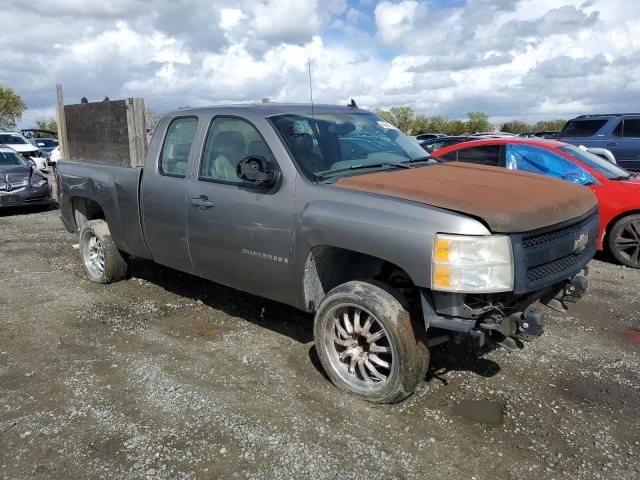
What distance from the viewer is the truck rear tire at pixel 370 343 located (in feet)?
11.0

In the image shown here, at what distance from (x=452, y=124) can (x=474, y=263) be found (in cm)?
5271

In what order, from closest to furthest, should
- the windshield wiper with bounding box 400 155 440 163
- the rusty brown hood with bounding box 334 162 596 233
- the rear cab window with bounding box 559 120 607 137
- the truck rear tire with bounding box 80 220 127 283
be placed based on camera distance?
the rusty brown hood with bounding box 334 162 596 233
the windshield wiper with bounding box 400 155 440 163
the truck rear tire with bounding box 80 220 127 283
the rear cab window with bounding box 559 120 607 137

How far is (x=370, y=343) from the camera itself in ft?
11.6

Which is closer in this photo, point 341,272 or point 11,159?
point 341,272

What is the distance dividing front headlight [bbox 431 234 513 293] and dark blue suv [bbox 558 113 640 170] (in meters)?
11.0

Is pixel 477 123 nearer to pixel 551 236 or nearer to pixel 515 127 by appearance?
pixel 515 127

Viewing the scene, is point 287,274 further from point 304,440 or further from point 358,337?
point 304,440

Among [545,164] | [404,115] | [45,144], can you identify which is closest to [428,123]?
[404,115]

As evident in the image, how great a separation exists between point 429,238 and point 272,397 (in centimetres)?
154

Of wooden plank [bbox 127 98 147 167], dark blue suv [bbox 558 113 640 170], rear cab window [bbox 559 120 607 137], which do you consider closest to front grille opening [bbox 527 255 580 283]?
wooden plank [bbox 127 98 147 167]

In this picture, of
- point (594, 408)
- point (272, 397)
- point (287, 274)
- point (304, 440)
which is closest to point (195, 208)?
point (287, 274)

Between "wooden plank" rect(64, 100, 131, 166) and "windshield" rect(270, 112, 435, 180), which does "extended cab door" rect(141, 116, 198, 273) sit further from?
"windshield" rect(270, 112, 435, 180)

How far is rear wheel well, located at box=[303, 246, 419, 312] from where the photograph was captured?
3.78 m

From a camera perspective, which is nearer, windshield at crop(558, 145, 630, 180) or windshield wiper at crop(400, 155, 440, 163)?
windshield wiper at crop(400, 155, 440, 163)
